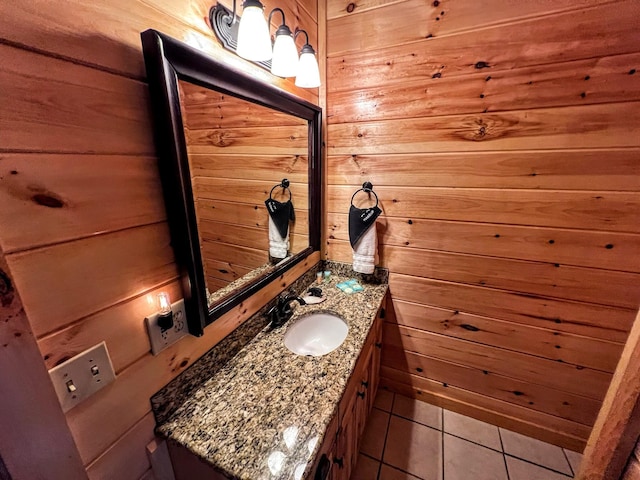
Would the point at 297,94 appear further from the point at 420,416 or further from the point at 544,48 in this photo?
the point at 420,416

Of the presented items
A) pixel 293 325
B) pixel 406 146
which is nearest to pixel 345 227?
pixel 406 146

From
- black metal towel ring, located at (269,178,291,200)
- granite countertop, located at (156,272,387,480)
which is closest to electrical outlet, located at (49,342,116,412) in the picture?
granite countertop, located at (156,272,387,480)

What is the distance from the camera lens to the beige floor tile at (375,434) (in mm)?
1442

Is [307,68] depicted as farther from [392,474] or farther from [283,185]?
[392,474]

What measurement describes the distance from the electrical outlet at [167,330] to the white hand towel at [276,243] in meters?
0.53

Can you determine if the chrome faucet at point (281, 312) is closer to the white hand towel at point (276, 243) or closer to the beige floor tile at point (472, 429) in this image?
the white hand towel at point (276, 243)

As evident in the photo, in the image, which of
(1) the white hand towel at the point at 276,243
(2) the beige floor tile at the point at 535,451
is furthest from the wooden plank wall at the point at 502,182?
(1) the white hand towel at the point at 276,243

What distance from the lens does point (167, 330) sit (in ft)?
2.39

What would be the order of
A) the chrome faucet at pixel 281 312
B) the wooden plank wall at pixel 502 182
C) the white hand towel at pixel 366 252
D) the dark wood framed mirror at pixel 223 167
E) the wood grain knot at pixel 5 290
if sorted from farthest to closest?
the white hand towel at pixel 366 252 → the chrome faucet at pixel 281 312 → the wooden plank wall at pixel 502 182 → the dark wood framed mirror at pixel 223 167 → the wood grain knot at pixel 5 290

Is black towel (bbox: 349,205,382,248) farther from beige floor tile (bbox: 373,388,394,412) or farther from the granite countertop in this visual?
beige floor tile (bbox: 373,388,394,412)

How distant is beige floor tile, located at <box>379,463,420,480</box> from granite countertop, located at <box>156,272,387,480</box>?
0.82m

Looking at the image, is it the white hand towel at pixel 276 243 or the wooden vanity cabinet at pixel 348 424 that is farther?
the white hand towel at pixel 276 243

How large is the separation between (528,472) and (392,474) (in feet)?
2.27

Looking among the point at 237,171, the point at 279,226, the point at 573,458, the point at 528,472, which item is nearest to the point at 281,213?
the point at 279,226
